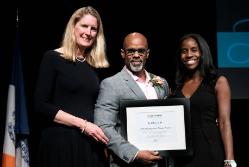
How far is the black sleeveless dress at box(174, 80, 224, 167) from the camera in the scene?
2.84 meters

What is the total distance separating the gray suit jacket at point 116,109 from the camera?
2725mm

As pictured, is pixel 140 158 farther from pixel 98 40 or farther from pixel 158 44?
pixel 158 44

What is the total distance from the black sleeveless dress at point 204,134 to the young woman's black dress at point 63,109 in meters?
0.60

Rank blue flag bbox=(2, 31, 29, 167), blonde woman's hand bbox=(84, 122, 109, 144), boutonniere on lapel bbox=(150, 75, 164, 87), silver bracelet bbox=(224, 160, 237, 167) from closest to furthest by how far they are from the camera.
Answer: blonde woman's hand bbox=(84, 122, 109, 144)
silver bracelet bbox=(224, 160, 237, 167)
boutonniere on lapel bbox=(150, 75, 164, 87)
blue flag bbox=(2, 31, 29, 167)

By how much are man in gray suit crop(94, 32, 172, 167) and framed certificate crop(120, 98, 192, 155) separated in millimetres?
59

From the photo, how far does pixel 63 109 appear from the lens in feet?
9.14

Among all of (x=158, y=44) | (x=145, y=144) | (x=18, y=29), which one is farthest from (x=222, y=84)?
(x=18, y=29)

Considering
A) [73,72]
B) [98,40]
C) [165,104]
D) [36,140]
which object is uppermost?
[98,40]

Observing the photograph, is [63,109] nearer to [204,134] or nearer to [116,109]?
[116,109]

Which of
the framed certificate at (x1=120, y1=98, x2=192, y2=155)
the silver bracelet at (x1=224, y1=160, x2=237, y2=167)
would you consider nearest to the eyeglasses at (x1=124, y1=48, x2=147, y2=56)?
the framed certificate at (x1=120, y1=98, x2=192, y2=155)

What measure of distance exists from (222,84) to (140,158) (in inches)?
28.3

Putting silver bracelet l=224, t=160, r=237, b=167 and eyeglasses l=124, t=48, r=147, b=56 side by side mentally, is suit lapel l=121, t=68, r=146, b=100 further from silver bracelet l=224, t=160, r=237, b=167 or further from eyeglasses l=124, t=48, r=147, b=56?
silver bracelet l=224, t=160, r=237, b=167

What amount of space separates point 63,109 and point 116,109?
329 millimetres

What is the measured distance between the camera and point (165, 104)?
2816 mm
